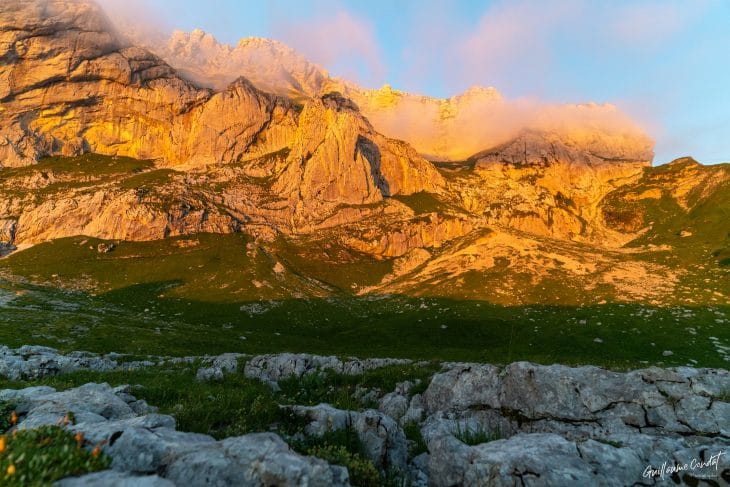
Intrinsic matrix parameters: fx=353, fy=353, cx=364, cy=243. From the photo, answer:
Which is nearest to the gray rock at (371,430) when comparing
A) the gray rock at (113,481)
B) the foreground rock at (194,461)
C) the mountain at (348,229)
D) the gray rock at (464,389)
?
the foreground rock at (194,461)

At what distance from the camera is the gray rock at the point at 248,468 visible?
5676 mm

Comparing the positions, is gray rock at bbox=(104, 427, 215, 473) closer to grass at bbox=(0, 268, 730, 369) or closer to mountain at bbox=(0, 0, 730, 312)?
grass at bbox=(0, 268, 730, 369)

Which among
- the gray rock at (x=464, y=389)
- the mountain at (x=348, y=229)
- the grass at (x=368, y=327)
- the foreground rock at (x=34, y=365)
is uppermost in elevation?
the mountain at (x=348, y=229)

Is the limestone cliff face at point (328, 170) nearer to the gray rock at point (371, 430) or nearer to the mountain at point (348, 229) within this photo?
the mountain at point (348, 229)

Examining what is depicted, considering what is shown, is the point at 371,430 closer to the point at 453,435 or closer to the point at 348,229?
the point at 453,435

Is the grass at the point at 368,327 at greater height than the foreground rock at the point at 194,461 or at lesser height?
lesser

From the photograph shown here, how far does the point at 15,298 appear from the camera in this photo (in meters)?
72.6

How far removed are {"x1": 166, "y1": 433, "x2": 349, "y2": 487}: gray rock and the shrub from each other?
1208mm

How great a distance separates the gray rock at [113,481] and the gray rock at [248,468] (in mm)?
620

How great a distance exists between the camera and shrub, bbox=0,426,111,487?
4.57 m

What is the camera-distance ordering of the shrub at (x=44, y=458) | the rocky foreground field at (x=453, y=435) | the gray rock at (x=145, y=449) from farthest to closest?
the rocky foreground field at (x=453, y=435) < the gray rock at (x=145, y=449) < the shrub at (x=44, y=458)

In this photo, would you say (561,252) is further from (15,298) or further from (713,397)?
(15,298)

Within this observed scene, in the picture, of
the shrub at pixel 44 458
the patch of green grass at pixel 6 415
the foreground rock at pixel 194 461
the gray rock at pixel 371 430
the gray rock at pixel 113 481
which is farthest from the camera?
the gray rock at pixel 371 430

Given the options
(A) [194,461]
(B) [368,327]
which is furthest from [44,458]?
(B) [368,327]
